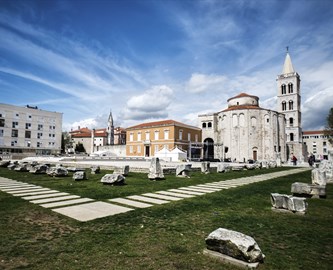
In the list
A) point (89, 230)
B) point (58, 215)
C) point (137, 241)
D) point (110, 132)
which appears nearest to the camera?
point (137, 241)

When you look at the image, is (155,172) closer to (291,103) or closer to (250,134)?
(250,134)

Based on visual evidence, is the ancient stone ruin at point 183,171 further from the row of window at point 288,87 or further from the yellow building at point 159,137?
the row of window at point 288,87

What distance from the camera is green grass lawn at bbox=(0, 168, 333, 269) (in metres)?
2.83

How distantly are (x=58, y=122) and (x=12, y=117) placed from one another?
11182 mm

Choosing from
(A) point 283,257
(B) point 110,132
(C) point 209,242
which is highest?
(B) point 110,132

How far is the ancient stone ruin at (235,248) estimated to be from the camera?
2779 millimetres

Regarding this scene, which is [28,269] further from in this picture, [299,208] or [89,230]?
[299,208]

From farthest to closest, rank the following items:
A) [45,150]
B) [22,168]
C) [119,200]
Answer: [45,150] < [22,168] < [119,200]

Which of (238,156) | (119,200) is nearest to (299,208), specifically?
(119,200)

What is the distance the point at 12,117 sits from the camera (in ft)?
184

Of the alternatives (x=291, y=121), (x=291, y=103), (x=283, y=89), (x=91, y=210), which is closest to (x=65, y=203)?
(x=91, y=210)

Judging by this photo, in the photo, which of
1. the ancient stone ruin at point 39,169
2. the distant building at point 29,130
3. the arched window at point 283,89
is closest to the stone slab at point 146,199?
the ancient stone ruin at point 39,169

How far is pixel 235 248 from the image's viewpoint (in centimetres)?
286

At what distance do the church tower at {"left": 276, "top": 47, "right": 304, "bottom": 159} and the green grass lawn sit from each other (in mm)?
62791
